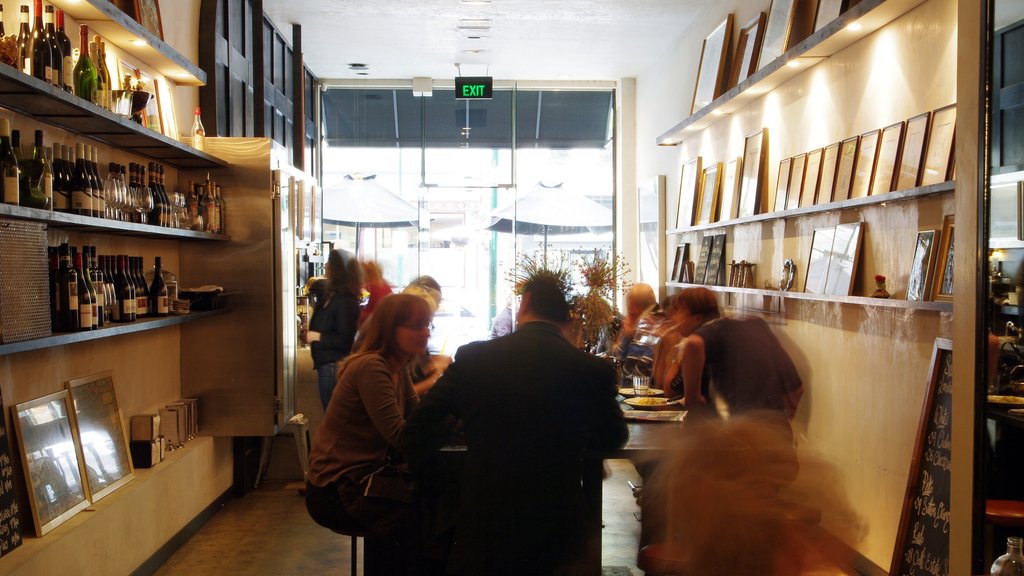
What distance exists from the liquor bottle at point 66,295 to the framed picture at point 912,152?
3777 millimetres

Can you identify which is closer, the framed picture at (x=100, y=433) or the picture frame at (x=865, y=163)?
the framed picture at (x=100, y=433)

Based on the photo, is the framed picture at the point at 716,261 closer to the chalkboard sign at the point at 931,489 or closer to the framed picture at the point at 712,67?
the framed picture at the point at 712,67

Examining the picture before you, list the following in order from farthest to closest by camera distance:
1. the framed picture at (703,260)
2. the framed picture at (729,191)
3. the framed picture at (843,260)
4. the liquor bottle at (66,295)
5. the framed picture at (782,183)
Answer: the framed picture at (703,260) → the framed picture at (729,191) → the framed picture at (782,183) → the framed picture at (843,260) → the liquor bottle at (66,295)

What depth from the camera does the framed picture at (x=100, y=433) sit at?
13.0 ft

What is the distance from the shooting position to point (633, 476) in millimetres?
6547

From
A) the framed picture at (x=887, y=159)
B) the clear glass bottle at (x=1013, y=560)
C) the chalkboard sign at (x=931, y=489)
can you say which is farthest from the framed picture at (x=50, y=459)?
the framed picture at (x=887, y=159)

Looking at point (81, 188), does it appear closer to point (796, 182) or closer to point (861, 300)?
point (861, 300)

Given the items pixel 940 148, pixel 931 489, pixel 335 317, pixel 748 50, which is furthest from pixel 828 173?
pixel 335 317

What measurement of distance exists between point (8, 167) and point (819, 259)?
4173 millimetres

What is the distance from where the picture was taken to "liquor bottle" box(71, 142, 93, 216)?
12.0 feet

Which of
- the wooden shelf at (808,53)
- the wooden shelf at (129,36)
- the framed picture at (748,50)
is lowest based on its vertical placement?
the wooden shelf at (129,36)

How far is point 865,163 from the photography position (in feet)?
14.6

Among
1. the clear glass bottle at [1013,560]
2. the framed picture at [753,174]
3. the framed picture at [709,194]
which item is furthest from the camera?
the framed picture at [709,194]

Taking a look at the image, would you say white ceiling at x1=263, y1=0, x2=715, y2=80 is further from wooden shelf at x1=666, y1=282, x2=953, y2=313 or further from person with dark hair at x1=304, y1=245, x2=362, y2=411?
wooden shelf at x1=666, y1=282, x2=953, y2=313
